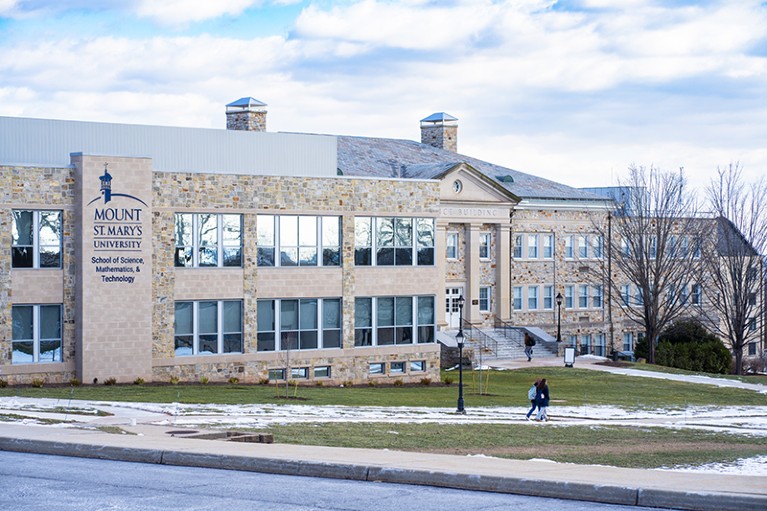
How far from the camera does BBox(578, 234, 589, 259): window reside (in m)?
65.9

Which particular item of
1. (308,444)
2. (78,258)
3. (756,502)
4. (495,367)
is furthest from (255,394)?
(756,502)

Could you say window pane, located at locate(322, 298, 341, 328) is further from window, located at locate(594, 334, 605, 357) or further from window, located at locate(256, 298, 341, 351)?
window, located at locate(594, 334, 605, 357)

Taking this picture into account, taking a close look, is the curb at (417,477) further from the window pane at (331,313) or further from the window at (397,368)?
the window at (397,368)

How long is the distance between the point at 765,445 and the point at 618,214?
38625mm

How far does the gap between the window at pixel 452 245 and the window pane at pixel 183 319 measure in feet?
72.7

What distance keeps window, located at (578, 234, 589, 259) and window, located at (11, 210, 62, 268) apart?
3639 centimetres

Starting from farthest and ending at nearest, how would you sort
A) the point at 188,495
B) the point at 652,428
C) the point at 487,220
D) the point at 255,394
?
the point at 487,220
the point at 255,394
the point at 652,428
the point at 188,495

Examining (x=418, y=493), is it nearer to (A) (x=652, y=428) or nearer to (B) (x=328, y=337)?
(A) (x=652, y=428)

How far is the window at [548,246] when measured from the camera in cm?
6406

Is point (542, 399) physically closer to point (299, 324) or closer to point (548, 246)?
point (299, 324)

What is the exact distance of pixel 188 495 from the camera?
14289mm

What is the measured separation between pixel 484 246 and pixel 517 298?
394 centimetres

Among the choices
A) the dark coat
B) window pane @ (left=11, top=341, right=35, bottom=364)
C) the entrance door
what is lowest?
the dark coat

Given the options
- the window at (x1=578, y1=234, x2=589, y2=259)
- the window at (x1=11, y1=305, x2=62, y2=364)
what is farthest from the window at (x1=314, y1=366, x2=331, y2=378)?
the window at (x1=578, y1=234, x2=589, y2=259)
